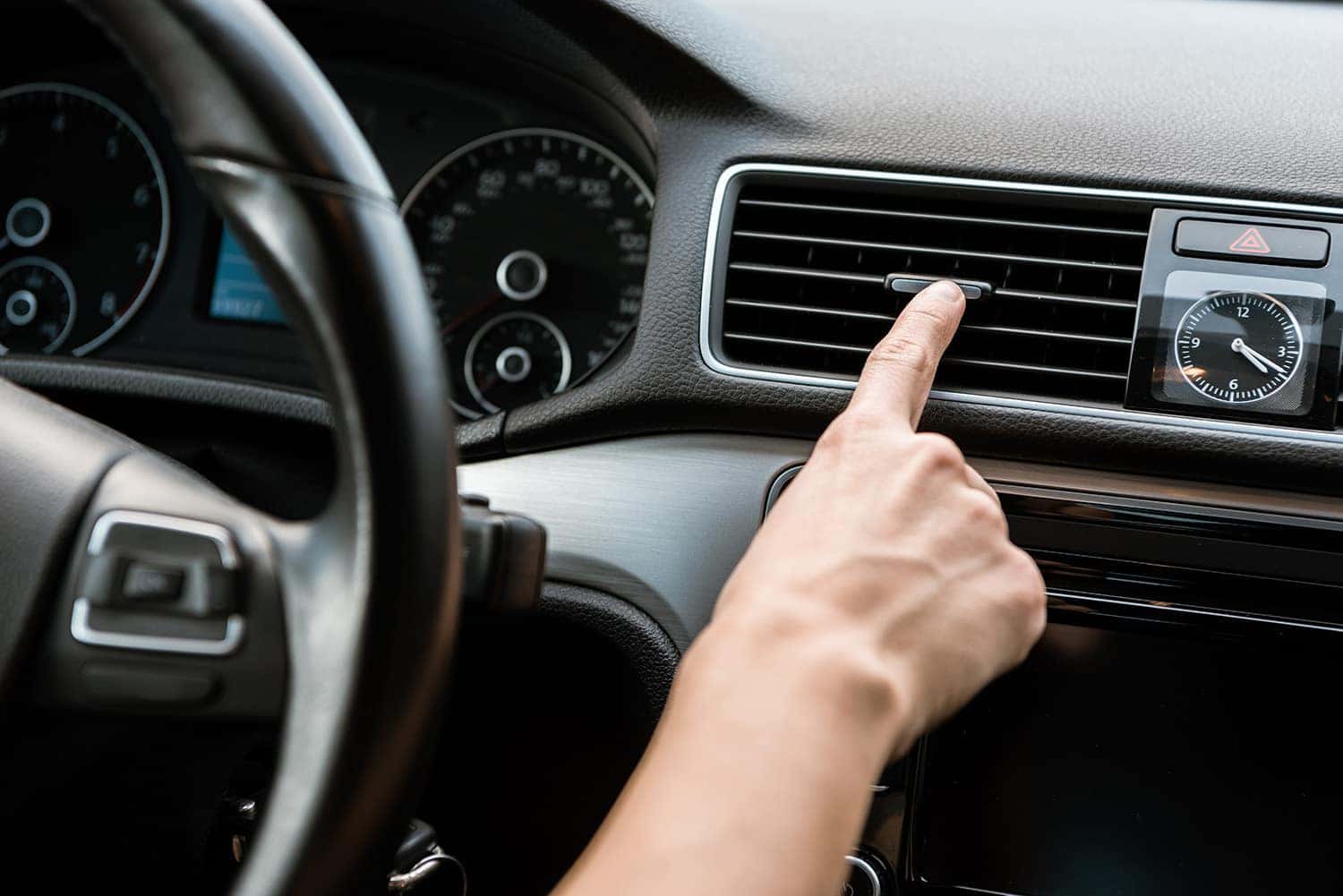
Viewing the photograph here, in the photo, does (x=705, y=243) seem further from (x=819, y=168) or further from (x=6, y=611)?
(x=6, y=611)

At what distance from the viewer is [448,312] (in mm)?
1436

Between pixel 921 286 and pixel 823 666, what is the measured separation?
1.73 feet

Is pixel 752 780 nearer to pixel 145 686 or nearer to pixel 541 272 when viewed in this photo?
pixel 145 686

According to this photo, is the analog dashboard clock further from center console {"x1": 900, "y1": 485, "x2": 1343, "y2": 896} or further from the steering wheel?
the steering wheel

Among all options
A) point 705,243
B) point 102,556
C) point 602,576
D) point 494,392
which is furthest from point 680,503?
point 102,556

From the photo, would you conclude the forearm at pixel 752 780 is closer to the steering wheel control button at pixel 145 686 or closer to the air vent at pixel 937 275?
the steering wheel control button at pixel 145 686

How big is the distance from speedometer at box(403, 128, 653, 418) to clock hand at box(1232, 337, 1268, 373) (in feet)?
1.94

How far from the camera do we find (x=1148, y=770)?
3.54 feet

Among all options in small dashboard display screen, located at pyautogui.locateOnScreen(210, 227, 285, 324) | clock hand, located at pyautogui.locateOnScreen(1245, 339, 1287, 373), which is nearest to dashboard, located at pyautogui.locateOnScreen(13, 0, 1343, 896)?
clock hand, located at pyautogui.locateOnScreen(1245, 339, 1287, 373)

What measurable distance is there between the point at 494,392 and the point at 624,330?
0.51 feet

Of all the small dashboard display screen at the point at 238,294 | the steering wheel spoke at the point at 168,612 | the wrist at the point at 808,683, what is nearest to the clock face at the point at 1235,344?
the wrist at the point at 808,683

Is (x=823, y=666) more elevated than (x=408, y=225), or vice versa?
(x=408, y=225)

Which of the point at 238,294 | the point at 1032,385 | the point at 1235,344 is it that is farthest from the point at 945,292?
the point at 238,294

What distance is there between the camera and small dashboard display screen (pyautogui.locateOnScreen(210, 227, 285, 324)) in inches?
59.4
